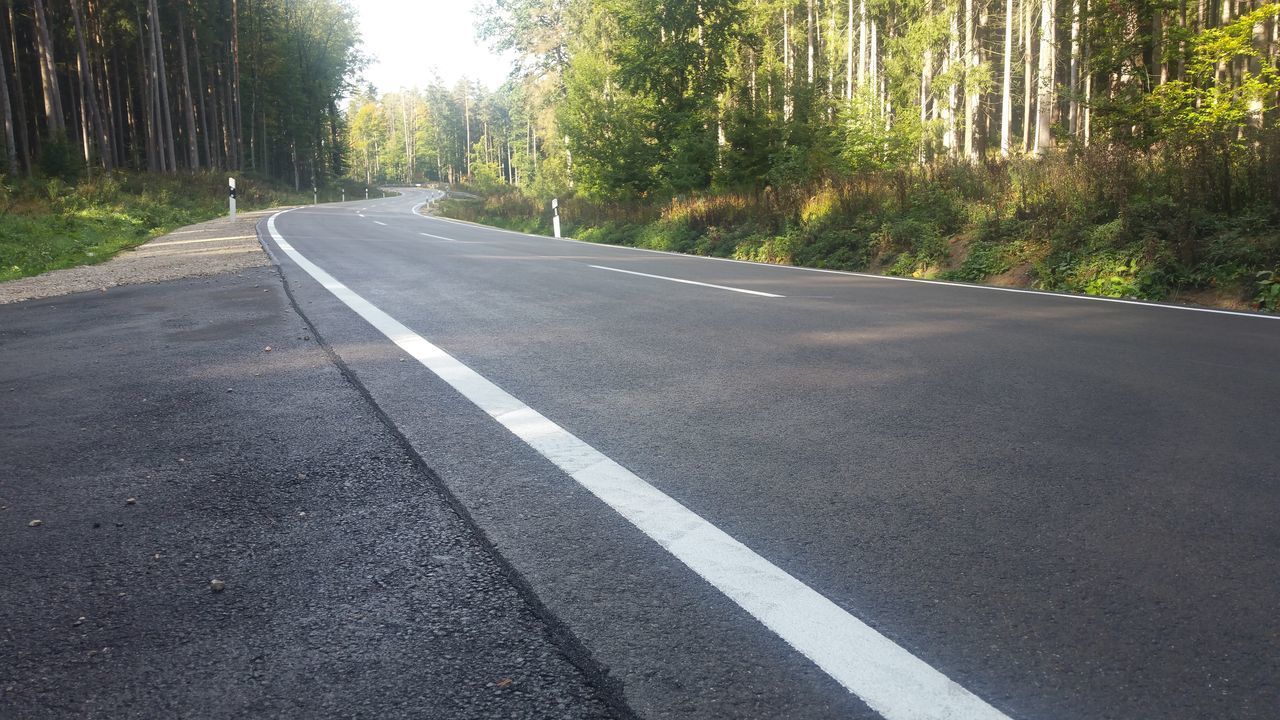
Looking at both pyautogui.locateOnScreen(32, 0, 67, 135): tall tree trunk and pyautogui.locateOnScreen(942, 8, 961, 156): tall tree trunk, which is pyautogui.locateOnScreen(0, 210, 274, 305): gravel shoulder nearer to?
pyautogui.locateOnScreen(32, 0, 67, 135): tall tree trunk

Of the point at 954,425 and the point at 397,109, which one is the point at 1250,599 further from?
the point at 397,109

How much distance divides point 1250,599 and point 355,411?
3750mm

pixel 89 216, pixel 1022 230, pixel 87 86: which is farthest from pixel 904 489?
pixel 87 86

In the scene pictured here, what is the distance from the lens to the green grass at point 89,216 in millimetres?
15602

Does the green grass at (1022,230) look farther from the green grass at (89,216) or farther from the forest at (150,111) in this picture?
the forest at (150,111)

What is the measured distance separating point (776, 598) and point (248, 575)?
154cm

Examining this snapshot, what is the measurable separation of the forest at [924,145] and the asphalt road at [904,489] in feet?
12.0

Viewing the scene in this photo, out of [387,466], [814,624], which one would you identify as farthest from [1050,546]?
[387,466]

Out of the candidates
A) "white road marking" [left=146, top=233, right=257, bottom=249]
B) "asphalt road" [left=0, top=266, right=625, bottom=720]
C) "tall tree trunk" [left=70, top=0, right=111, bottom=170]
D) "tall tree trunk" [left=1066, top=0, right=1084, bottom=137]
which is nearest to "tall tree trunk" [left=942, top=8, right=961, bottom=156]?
"tall tree trunk" [left=1066, top=0, right=1084, bottom=137]

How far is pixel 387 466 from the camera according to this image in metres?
3.49

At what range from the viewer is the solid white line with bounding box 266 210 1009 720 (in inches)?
72.9

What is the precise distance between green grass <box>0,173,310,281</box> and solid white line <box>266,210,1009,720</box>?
13162 millimetres

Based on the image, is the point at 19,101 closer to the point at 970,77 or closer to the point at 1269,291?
the point at 970,77

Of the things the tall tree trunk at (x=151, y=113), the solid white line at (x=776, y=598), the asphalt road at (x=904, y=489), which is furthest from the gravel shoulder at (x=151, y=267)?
the tall tree trunk at (x=151, y=113)
